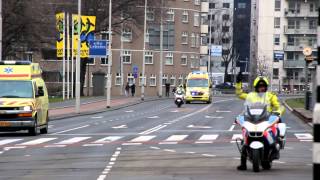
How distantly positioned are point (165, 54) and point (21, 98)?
7757cm

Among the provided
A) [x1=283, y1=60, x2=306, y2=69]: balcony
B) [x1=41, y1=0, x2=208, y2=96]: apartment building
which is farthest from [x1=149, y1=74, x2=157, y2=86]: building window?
[x1=283, y1=60, x2=306, y2=69]: balcony

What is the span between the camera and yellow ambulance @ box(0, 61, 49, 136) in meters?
25.9

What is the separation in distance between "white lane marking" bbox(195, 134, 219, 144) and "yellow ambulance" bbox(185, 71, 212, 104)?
36.3 meters

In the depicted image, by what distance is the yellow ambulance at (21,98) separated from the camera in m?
25.9

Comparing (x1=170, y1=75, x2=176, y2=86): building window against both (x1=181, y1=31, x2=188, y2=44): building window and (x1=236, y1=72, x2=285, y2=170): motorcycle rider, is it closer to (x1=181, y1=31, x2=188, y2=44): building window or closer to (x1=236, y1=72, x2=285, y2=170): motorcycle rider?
(x1=181, y1=31, x2=188, y2=44): building window

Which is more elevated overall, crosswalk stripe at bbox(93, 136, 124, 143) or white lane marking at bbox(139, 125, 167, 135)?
crosswalk stripe at bbox(93, 136, 124, 143)

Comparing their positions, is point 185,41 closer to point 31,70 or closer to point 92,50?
point 92,50

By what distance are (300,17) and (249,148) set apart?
11097 centimetres

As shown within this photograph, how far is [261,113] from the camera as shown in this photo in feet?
45.7

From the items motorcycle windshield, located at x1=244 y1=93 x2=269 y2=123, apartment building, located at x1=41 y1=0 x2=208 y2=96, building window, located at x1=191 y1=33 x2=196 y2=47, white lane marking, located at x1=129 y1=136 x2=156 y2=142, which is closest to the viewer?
motorcycle windshield, located at x1=244 y1=93 x2=269 y2=123

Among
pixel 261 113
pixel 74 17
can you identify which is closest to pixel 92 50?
pixel 74 17

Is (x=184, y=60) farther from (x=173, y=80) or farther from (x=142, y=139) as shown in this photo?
(x=142, y=139)

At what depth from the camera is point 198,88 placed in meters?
63.6

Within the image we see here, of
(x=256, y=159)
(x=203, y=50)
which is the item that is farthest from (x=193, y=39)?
(x=256, y=159)
